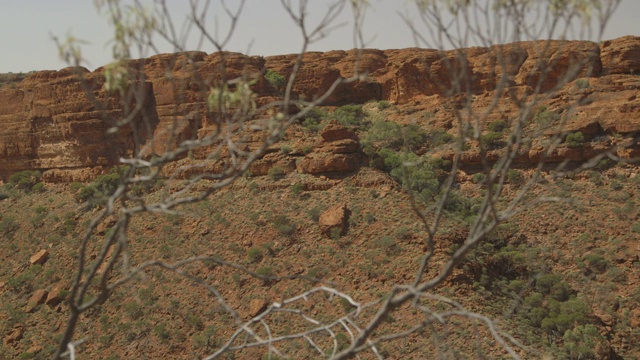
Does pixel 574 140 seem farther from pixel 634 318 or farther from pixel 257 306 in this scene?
pixel 257 306

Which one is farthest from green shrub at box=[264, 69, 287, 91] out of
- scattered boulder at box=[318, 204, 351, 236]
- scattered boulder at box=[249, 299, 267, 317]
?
scattered boulder at box=[249, 299, 267, 317]

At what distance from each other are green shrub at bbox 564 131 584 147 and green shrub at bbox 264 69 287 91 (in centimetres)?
1729

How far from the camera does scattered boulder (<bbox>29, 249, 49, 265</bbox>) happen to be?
3084 centimetres

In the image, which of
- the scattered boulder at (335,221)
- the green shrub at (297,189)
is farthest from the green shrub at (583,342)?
the green shrub at (297,189)

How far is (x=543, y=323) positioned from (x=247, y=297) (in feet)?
31.4

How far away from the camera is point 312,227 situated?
28.0m

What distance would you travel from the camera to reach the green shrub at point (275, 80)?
42.8 meters

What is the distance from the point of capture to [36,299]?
1083 inches

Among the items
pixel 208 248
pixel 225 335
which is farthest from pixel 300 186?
pixel 225 335

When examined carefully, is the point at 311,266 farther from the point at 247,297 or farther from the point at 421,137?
the point at 421,137

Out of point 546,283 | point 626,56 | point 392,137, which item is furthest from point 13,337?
point 626,56

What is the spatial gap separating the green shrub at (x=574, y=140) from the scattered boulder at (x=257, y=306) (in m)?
15.5

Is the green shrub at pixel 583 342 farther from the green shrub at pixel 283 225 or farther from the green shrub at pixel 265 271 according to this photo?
the green shrub at pixel 283 225

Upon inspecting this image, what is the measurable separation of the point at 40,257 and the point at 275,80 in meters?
18.3
